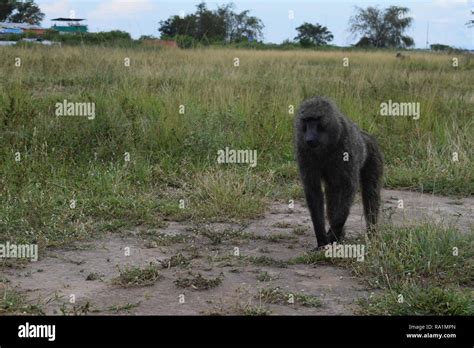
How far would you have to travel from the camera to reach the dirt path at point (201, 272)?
3.25 metres

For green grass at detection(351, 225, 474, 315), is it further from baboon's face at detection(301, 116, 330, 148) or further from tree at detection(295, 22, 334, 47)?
tree at detection(295, 22, 334, 47)

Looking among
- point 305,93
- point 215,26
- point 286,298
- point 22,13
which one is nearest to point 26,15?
point 22,13

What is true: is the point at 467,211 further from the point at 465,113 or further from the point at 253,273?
the point at 465,113

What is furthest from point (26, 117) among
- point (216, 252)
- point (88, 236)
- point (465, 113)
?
point (465, 113)

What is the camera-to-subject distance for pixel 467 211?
548cm

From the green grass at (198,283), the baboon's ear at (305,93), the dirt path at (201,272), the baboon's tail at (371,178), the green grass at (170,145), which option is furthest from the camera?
the baboon's ear at (305,93)
